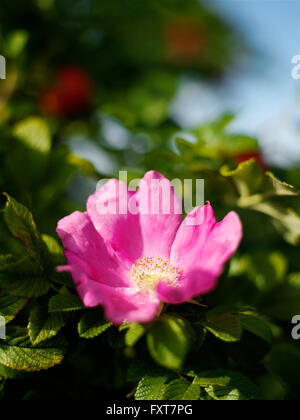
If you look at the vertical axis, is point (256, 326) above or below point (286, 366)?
above

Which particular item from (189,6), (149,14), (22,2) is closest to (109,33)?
(149,14)

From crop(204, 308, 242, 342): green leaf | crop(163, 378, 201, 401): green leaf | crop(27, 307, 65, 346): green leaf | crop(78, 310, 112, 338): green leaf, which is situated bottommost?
crop(163, 378, 201, 401): green leaf

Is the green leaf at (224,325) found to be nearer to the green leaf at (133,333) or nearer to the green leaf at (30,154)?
the green leaf at (133,333)

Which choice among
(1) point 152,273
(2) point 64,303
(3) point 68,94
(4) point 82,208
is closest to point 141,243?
(1) point 152,273

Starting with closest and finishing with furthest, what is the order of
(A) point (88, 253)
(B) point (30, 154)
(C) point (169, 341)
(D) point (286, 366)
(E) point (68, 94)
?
(C) point (169, 341)
(A) point (88, 253)
(D) point (286, 366)
(B) point (30, 154)
(E) point (68, 94)

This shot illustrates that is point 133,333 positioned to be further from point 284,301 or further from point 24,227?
point 284,301

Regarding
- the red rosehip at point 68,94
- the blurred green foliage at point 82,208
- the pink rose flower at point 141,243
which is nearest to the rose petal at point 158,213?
the pink rose flower at point 141,243

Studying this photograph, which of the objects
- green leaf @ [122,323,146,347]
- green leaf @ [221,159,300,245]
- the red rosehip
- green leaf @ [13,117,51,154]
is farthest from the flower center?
the red rosehip

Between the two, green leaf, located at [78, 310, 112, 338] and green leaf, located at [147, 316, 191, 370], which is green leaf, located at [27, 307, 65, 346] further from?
green leaf, located at [147, 316, 191, 370]
